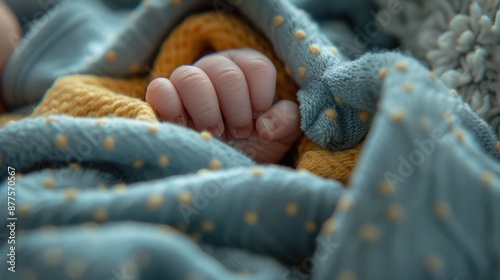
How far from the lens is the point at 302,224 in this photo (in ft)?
1.72

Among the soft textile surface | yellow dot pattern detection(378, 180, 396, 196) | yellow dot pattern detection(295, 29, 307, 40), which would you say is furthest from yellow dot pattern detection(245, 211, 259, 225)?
yellow dot pattern detection(295, 29, 307, 40)

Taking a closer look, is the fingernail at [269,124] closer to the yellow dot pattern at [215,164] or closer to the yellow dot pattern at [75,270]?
the yellow dot pattern at [215,164]

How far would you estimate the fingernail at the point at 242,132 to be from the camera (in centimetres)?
73

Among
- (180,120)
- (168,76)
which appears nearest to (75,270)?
(180,120)

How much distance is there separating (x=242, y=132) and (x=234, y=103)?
0.15 ft

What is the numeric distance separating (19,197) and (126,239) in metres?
0.16

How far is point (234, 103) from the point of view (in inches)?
27.9

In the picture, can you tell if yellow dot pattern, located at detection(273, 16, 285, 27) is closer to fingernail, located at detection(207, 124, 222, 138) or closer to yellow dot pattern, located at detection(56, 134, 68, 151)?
fingernail, located at detection(207, 124, 222, 138)

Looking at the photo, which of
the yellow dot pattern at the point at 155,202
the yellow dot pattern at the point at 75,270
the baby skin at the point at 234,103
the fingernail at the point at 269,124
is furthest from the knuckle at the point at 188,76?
the yellow dot pattern at the point at 75,270

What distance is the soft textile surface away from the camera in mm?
431

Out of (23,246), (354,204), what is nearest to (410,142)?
(354,204)

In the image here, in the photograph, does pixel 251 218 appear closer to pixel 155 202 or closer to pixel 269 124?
pixel 155 202

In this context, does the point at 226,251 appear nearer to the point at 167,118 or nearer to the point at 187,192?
the point at 187,192

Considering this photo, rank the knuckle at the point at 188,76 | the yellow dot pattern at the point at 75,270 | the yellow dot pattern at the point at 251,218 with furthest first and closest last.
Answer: the knuckle at the point at 188,76
the yellow dot pattern at the point at 251,218
the yellow dot pattern at the point at 75,270
